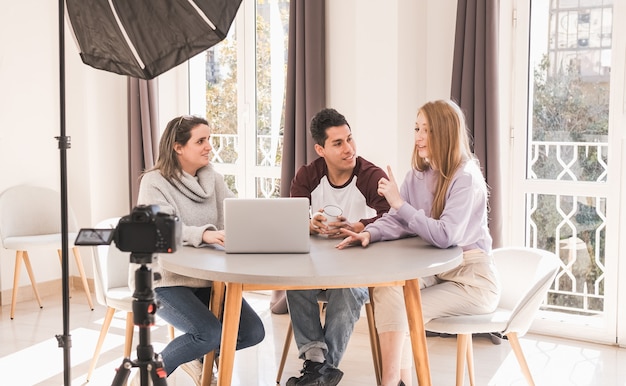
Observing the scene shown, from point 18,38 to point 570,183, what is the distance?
3.52m

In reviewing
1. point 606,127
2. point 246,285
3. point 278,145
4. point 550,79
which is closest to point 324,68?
point 278,145

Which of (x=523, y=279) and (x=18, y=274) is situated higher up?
(x=523, y=279)

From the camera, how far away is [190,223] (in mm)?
2977

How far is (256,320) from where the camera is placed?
9.68ft

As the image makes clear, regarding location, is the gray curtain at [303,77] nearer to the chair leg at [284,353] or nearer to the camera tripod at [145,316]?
the chair leg at [284,353]

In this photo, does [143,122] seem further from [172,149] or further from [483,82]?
[483,82]

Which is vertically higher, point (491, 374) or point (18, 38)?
point (18, 38)

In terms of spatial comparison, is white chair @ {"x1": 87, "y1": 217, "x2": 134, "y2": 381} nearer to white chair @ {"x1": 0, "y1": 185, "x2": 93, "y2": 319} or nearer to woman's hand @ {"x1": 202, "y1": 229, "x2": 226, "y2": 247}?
woman's hand @ {"x1": 202, "y1": 229, "x2": 226, "y2": 247}

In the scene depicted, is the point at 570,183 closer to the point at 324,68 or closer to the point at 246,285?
the point at 324,68

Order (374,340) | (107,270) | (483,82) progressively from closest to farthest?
(374,340) → (107,270) → (483,82)

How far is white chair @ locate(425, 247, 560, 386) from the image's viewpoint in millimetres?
2672

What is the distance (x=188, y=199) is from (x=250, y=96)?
78.6 inches

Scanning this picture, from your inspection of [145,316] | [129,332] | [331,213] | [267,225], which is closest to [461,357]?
[331,213]

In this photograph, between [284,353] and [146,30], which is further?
[284,353]
